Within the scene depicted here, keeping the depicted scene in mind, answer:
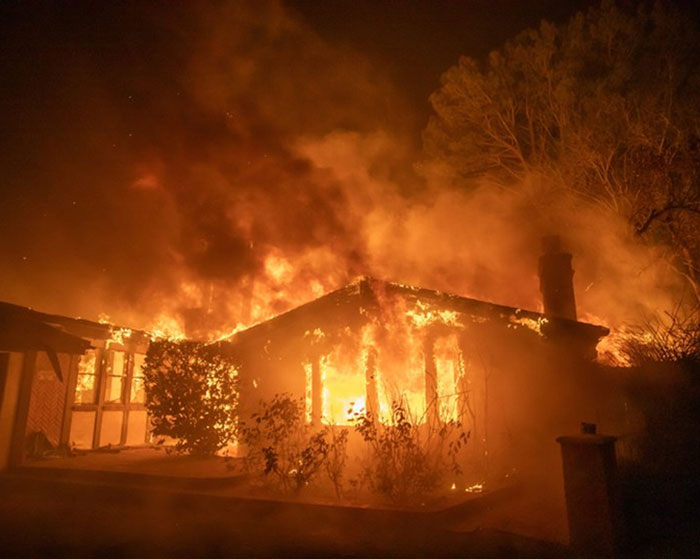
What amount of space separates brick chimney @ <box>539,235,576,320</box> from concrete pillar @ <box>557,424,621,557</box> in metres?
8.80

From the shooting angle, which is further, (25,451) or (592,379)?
(25,451)

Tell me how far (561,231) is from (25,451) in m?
18.5

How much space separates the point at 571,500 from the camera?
23.1ft

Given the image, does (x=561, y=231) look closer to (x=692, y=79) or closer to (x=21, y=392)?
(x=692, y=79)

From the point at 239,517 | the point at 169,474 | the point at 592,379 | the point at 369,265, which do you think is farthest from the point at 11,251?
the point at 592,379

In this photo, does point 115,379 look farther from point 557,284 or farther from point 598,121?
point 598,121

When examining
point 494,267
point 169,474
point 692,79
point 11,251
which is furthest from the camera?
point 11,251

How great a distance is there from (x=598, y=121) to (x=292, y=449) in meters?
14.0

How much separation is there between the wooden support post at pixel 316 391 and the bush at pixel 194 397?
189 centimetres

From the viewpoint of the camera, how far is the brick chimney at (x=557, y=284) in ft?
50.5

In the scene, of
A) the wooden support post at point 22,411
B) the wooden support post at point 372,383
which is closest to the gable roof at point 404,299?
the wooden support post at point 372,383

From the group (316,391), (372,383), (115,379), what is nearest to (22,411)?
(115,379)

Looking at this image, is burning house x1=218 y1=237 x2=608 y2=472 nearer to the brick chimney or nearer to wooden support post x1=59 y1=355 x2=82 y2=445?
the brick chimney

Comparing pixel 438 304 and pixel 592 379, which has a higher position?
pixel 438 304
